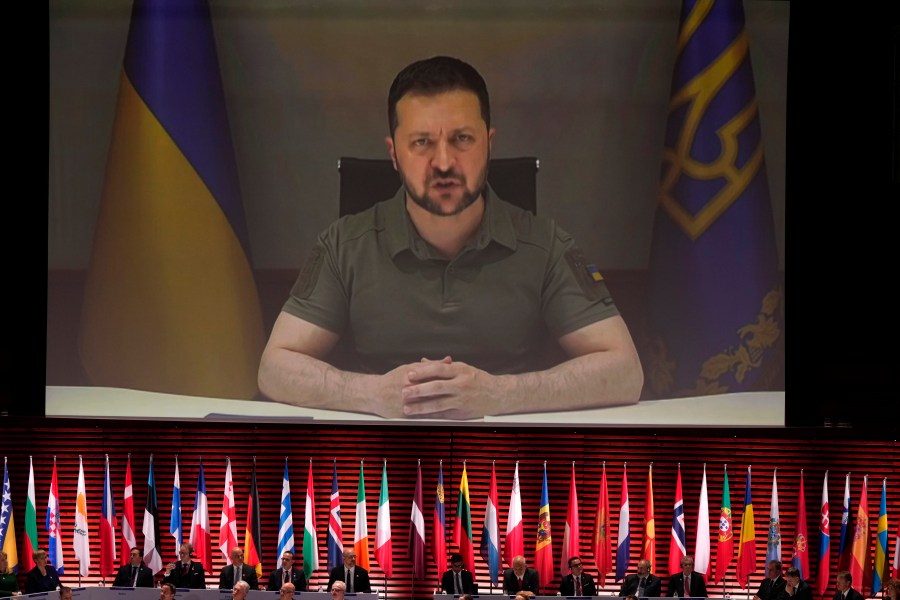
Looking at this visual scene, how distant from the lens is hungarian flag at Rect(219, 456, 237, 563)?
671 inches

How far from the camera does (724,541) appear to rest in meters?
17.0

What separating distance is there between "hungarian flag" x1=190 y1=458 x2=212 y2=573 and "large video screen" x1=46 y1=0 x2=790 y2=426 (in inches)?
40.6

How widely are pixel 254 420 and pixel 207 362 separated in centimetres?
102

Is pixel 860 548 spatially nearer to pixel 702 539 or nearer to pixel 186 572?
pixel 702 539

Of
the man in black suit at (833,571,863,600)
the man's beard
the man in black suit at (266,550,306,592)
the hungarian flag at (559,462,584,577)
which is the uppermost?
the man's beard

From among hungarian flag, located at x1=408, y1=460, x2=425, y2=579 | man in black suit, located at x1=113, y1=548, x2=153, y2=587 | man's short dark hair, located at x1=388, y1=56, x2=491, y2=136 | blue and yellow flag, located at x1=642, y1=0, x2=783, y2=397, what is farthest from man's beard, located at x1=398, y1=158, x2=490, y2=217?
man in black suit, located at x1=113, y1=548, x2=153, y2=587

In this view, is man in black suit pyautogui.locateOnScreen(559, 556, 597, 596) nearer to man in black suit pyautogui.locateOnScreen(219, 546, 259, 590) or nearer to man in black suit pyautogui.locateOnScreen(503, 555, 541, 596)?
man in black suit pyautogui.locateOnScreen(503, 555, 541, 596)

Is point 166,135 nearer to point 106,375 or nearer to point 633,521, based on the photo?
point 106,375

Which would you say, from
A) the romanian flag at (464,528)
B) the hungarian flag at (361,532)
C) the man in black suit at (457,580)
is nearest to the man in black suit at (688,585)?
the man in black suit at (457,580)

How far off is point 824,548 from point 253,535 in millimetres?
7266

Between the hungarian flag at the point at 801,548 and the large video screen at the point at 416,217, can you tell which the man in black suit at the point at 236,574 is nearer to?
the large video screen at the point at 416,217

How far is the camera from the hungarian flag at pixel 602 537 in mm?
17062

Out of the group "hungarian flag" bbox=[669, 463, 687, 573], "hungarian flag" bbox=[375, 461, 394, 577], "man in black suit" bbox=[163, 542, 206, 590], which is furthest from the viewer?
"hungarian flag" bbox=[375, 461, 394, 577]

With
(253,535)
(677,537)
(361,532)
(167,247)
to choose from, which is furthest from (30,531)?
(677,537)
